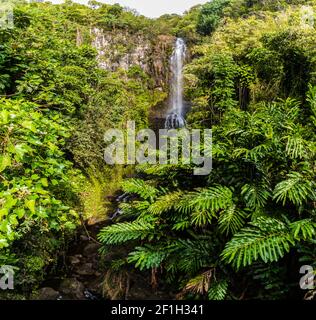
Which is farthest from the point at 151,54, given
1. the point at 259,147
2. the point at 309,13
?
the point at 259,147

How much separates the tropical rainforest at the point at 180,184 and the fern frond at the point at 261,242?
12 mm

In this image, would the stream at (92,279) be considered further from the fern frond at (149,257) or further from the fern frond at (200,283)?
the fern frond at (200,283)

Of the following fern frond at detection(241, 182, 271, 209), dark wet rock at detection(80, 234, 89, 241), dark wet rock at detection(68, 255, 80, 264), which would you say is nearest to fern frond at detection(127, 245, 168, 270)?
fern frond at detection(241, 182, 271, 209)

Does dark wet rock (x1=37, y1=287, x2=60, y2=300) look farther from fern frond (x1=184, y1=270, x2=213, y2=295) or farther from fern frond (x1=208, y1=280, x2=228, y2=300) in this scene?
fern frond (x1=208, y1=280, x2=228, y2=300)

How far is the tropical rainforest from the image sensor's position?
297 cm

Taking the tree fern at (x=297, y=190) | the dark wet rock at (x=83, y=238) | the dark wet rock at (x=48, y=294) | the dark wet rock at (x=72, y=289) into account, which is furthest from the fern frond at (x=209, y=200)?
the dark wet rock at (x=83, y=238)

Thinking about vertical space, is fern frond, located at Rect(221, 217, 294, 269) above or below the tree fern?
below

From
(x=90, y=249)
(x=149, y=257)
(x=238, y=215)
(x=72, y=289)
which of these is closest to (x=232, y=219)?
(x=238, y=215)

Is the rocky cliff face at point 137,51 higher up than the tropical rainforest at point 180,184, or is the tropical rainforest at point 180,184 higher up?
the rocky cliff face at point 137,51

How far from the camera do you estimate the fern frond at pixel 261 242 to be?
2750 millimetres

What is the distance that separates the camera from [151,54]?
19016 mm

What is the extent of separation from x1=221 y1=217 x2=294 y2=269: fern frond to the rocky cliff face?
645 inches

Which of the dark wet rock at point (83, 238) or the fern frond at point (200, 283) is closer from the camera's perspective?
the fern frond at point (200, 283)

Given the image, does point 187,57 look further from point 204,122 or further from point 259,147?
point 259,147
